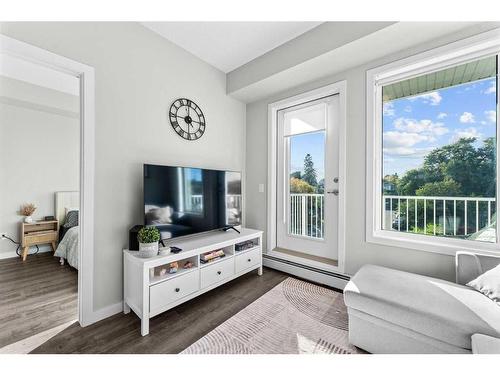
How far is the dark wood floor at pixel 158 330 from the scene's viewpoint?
142 cm

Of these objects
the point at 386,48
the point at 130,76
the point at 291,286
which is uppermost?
the point at 386,48

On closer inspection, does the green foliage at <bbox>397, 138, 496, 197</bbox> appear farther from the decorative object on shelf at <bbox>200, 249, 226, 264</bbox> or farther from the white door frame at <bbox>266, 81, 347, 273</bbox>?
the decorative object on shelf at <bbox>200, 249, 226, 264</bbox>

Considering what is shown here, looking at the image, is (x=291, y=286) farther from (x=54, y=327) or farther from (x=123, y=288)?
(x=54, y=327)

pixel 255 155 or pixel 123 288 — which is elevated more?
pixel 255 155

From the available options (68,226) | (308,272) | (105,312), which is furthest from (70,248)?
(308,272)

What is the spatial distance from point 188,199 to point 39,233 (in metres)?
2.95

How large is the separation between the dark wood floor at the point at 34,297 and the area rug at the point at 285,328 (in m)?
1.22

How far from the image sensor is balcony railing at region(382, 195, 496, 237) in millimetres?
1884

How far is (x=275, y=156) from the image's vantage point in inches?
115

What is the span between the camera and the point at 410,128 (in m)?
2.13

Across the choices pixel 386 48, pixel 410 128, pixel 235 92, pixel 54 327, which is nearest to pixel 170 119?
pixel 235 92

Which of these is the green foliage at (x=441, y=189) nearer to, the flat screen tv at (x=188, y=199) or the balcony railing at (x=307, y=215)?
the balcony railing at (x=307, y=215)

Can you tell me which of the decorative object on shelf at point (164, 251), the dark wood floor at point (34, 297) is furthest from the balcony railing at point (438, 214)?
the dark wood floor at point (34, 297)
